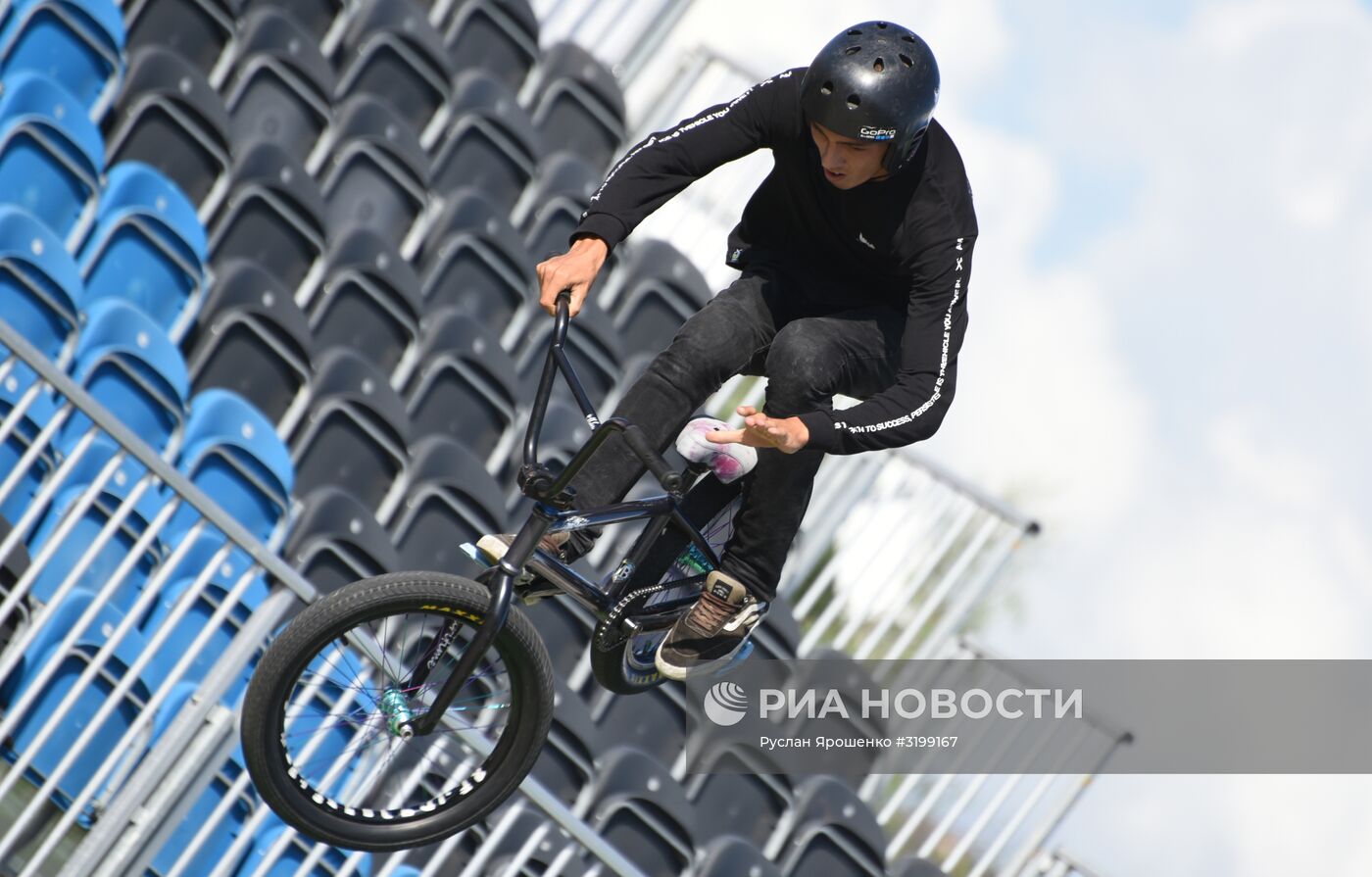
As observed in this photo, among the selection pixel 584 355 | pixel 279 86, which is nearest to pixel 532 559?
pixel 584 355

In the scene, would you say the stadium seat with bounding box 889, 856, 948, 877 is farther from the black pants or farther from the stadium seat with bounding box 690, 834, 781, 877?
the black pants

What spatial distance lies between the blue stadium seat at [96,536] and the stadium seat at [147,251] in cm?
79

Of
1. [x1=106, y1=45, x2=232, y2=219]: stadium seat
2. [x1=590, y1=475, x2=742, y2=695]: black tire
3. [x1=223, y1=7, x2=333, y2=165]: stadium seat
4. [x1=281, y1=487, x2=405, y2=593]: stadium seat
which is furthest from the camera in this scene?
[x1=223, y1=7, x2=333, y2=165]: stadium seat

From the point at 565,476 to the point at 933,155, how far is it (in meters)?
1.09

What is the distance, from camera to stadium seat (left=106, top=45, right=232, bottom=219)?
20.8ft

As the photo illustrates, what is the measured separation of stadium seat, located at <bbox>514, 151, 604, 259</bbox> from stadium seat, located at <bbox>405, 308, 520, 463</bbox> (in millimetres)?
865

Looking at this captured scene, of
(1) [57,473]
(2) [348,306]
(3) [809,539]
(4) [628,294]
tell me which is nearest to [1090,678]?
(3) [809,539]

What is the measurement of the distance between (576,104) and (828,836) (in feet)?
12.9

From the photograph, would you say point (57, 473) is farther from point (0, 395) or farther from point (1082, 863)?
point (1082, 863)

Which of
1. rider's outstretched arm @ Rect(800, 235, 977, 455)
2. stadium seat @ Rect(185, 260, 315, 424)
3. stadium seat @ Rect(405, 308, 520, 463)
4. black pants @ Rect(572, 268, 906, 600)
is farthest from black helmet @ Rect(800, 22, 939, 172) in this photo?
stadium seat @ Rect(405, 308, 520, 463)

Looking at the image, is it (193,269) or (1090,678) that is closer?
(193,269)

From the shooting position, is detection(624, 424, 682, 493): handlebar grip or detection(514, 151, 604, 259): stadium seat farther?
detection(514, 151, 604, 259): stadium seat

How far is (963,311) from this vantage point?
3570 mm

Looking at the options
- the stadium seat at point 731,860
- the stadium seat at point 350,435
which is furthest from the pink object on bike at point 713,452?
the stadium seat at point 350,435
